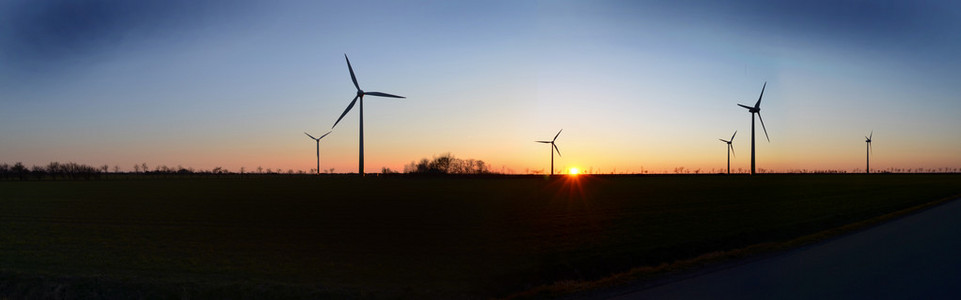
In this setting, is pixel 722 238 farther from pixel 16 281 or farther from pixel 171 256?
pixel 16 281

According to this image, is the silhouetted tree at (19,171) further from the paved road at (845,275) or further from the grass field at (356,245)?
the paved road at (845,275)

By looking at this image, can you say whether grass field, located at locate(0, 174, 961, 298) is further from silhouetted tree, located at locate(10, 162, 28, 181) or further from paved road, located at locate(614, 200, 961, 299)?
silhouetted tree, located at locate(10, 162, 28, 181)

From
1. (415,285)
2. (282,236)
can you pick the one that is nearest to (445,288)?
(415,285)

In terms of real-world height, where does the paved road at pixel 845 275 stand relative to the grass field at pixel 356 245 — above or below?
above

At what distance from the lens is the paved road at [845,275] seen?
10.8 meters

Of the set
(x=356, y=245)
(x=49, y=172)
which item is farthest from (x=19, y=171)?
(x=356, y=245)

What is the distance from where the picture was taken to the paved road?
10.8m

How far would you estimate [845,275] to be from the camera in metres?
12.4

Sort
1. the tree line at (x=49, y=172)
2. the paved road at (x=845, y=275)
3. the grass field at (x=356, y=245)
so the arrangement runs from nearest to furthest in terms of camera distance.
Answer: the paved road at (x=845, y=275) → the grass field at (x=356, y=245) → the tree line at (x=49, y=172)

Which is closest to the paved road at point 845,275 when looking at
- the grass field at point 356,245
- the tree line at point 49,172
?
the grass field at point 356,245

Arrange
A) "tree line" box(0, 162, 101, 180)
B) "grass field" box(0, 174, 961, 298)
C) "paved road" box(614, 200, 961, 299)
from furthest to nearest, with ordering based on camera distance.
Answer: "tree line" box(0, 162, 101, 180)
"grass field" box(0, 174, 961, 298)
"paved road" box(614, 200, 961, 299)

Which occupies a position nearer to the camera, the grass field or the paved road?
the paved road

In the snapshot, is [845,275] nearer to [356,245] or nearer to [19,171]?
[356,245]

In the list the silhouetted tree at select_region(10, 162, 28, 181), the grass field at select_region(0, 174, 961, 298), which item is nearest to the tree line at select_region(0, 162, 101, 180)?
the silhouetted tree at select_region(10, 162, 28, 181)
